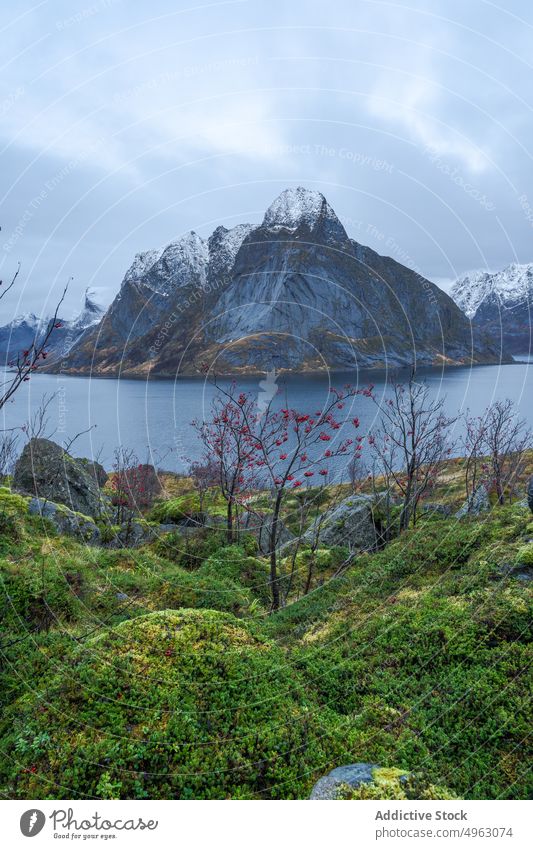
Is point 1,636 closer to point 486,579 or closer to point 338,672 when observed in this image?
point 338,672

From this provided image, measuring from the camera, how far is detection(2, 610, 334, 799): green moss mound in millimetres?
4637

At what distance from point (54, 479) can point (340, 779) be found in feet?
65.2

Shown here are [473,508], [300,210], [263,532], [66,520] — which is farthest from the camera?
[300,210]

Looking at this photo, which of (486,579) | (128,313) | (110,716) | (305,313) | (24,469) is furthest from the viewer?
(128,313)

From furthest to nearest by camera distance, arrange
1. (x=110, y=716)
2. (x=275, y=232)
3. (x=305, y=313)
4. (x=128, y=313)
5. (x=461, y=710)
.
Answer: (x=128, y=313) < (x=305, y=313) < (x=275, y=232) < (x=461, y=710) < (x=110, y=716)

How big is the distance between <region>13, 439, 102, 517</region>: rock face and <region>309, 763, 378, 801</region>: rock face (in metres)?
19.0

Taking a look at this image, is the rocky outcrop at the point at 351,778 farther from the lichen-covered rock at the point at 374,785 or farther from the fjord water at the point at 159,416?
the fjord water at the point at 159,416

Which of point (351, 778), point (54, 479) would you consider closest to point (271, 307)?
point (54, 479)

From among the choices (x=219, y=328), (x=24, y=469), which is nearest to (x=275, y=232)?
(x=219, y=328)

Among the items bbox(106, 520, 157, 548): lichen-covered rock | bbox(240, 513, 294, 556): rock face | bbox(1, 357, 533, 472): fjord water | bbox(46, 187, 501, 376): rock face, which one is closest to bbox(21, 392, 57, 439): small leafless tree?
bbox(106, 520, 157, 548): lichen-covered rock

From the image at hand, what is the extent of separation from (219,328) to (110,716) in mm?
117850

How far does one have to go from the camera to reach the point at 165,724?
17.1ft

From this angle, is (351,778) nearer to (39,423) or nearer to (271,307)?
(39,423)

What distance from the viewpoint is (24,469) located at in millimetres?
21750
